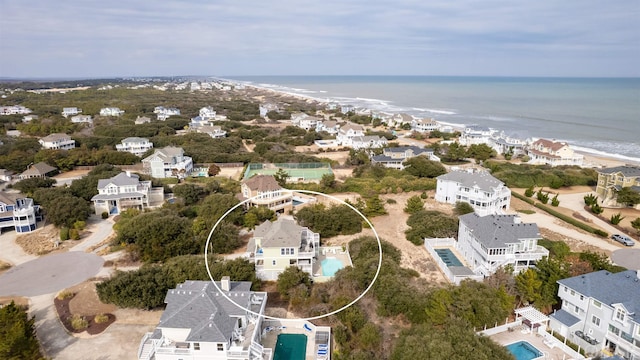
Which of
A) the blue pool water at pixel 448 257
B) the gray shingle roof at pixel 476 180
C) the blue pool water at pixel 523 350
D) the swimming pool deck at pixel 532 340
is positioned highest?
the gray shingle roof at pixel 476 180

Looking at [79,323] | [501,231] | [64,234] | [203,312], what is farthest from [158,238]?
[501,231]

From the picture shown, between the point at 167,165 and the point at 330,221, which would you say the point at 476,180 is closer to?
the point at 330,221

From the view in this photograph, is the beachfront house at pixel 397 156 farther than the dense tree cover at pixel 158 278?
Yes

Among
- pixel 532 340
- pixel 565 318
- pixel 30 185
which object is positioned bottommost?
pixel 532 340

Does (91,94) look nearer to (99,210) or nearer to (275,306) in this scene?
(99,210)

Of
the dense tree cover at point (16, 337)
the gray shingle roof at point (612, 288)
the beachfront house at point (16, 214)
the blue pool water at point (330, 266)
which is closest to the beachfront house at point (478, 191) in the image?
the gray shingle roof at point (612, 288)

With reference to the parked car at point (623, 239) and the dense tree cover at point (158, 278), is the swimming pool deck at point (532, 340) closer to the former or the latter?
the dense tree cover at point (158, 278)
